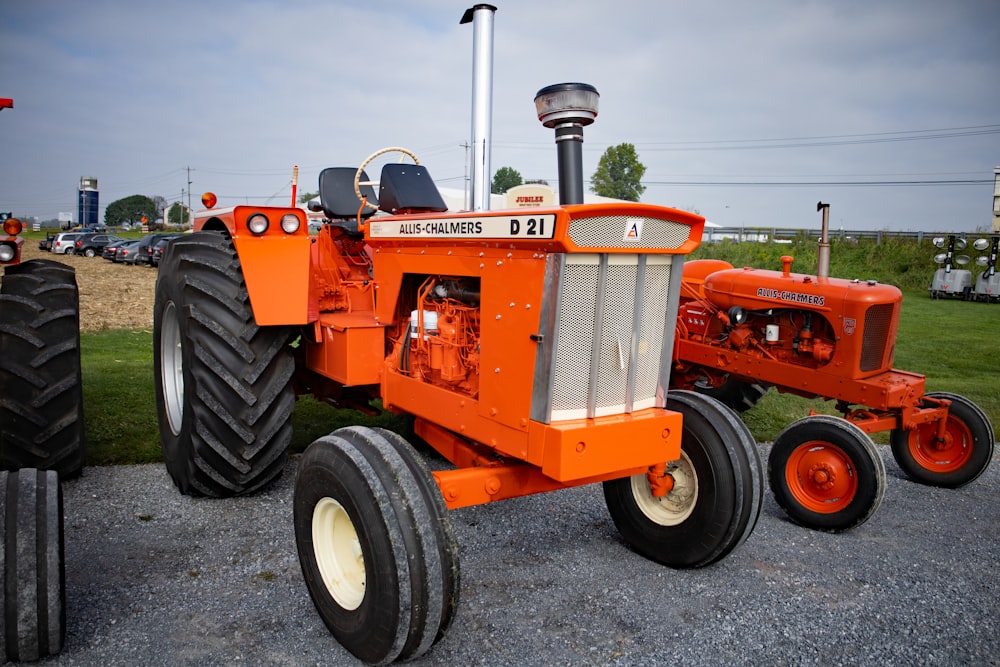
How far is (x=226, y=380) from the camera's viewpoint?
149 inches

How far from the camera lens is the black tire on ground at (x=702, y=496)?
10.9 feet

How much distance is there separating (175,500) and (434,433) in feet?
5.79

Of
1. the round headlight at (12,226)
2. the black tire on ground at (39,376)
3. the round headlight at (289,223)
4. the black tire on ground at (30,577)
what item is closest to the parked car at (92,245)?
the round headlight at (12,226)

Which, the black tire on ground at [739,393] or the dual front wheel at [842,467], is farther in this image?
the black tire on ground at [739,393]

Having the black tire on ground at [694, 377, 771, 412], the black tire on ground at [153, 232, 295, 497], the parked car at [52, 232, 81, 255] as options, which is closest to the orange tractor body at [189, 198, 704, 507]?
the black tire on ground at [153, 232, 295, 497]

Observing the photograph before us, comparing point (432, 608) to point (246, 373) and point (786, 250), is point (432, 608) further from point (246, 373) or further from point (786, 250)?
point (786, 250)

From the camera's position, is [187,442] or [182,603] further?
[187,442]

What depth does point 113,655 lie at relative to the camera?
2713 millimetres

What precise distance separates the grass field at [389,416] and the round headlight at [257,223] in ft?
6.61

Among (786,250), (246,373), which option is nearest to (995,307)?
(786,250)

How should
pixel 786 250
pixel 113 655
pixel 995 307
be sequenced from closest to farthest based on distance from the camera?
pixel 113 655
pixel 995 307
pixel 786 250

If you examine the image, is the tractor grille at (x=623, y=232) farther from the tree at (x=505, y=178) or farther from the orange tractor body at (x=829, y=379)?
the tree at (x=505, y=178)

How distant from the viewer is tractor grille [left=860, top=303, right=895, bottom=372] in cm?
527

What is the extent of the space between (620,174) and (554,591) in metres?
42.7
